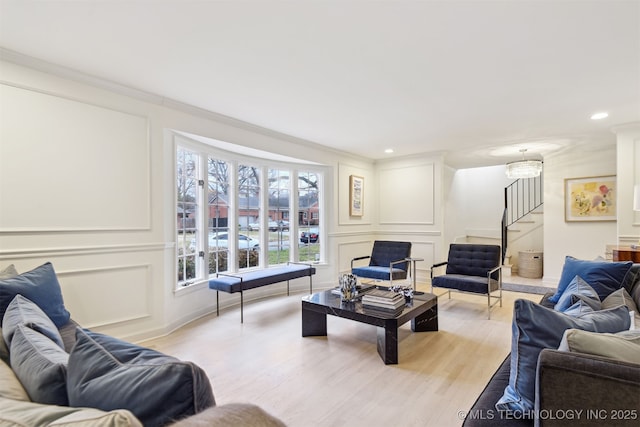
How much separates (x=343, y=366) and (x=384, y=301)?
0.67m

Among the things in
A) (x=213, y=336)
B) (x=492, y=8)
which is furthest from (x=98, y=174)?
(x=492, y=8)

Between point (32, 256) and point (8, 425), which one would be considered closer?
point (8, 425)

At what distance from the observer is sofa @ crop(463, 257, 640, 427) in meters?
0.87

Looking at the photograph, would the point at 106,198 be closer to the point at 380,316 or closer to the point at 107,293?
the point at 107,293

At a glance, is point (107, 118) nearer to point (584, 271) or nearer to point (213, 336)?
point (213, 336)

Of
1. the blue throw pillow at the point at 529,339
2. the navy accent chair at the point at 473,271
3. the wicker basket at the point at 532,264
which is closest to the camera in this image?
the blue throw pillow at the point at 529,339

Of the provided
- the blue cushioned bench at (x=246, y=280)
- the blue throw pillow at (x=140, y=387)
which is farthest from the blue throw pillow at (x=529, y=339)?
the blue cushioned bench at (x=246, y=280)

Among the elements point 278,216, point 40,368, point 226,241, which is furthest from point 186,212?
point 40,368

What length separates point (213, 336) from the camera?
3127mm

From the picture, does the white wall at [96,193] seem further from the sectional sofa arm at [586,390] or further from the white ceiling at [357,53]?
the sectional sofa arm at [586,390]

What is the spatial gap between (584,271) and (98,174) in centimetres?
409

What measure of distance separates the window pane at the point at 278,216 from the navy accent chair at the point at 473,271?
2288 mm

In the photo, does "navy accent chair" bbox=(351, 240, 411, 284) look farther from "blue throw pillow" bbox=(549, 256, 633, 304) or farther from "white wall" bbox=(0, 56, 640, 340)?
"blue throw pillow" bbox=(549, 256, 633, 304)

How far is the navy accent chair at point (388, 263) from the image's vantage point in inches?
174
